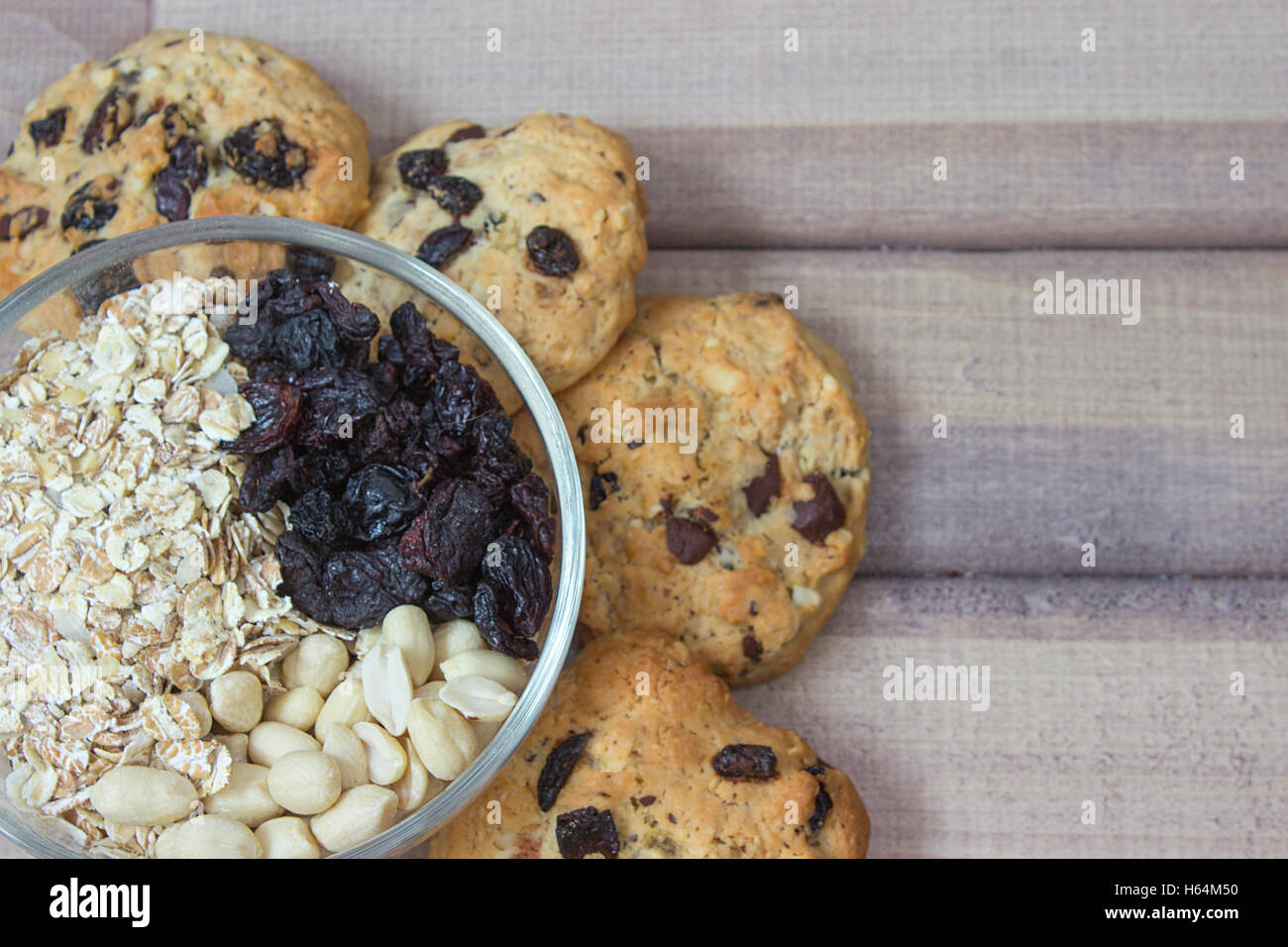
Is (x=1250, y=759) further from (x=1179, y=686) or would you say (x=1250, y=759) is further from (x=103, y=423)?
(x=103, y=423)

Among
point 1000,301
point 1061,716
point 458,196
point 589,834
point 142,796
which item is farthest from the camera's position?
point 1000,301

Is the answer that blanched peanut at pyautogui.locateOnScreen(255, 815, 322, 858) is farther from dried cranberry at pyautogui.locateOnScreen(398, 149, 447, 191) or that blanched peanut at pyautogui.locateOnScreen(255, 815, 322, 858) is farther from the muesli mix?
dried cranberry at pyautogui.locateOnScreen(398, 149, 447, 191)

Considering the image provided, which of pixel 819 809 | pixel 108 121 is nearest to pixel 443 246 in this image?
pixel 108 121

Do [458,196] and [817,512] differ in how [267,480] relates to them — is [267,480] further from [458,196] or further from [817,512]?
[817,512]

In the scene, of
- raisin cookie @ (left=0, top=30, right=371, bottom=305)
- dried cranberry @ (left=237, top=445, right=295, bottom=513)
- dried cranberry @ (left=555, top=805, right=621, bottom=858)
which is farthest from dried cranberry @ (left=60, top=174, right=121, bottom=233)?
dried cranberry @ (left=555, top=805, right=621, bottom=858)


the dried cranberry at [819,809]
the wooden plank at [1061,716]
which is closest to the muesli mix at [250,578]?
the dried cranberry at [819,809]

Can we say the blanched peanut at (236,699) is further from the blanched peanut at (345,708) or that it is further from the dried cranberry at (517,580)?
the dried cranberry at (517,580)
